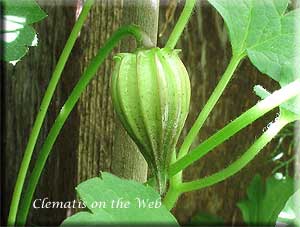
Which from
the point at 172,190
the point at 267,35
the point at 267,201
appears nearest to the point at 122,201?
the point at 172,190

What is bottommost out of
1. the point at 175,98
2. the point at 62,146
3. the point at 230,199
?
the point at 230,199

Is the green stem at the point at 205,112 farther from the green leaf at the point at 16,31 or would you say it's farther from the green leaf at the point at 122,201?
the green leaf at the point at 16,31

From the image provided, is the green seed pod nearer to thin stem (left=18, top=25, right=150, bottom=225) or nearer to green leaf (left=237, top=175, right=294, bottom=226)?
thin stem (left=18, top=25, right=150, bottom=225)

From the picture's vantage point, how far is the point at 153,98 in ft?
1.65

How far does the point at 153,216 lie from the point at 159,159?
4 centimetres

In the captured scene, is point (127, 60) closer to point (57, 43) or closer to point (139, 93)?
point (139, 93)

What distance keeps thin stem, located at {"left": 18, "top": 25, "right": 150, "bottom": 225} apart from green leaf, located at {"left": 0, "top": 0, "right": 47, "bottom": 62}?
7 cm

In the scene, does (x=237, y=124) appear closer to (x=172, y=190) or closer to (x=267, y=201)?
(x=172, y=190)

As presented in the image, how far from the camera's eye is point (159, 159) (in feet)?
1.72

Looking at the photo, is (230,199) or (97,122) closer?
(97,122)

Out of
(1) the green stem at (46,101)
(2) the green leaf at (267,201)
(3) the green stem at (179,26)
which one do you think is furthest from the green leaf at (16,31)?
(2) the green leaf at (267,201)

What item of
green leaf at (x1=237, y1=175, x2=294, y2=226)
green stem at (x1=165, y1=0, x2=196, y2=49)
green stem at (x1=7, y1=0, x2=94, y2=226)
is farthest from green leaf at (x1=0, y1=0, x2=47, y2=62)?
green leaf at (x1=237, y1=175, x2=294, y2=226)

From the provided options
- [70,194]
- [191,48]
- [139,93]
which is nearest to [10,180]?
[70,194]

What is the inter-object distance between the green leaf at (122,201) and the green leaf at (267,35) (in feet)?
0.49
